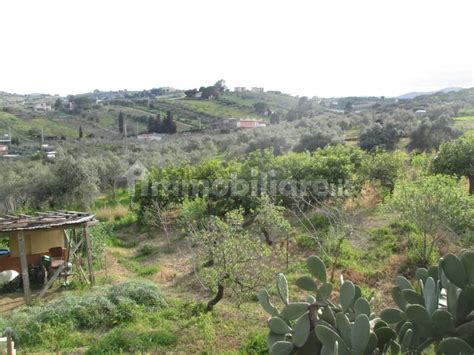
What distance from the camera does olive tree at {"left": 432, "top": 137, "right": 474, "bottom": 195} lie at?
16516 millimetres

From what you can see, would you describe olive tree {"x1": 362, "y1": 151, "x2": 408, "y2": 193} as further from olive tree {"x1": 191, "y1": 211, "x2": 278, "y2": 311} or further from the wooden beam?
the wooden beam

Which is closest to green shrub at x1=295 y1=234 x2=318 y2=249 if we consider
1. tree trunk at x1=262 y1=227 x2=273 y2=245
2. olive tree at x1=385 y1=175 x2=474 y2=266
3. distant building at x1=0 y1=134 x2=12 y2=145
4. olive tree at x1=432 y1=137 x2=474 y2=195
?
tree trunk at x1=262 y1=227 x2=273 y2=245

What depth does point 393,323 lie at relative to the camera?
188 inches

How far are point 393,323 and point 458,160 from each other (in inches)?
538

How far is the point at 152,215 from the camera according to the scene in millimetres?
20359

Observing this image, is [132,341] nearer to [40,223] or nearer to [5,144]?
[40,223]

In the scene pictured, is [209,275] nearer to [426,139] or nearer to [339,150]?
[339,150]

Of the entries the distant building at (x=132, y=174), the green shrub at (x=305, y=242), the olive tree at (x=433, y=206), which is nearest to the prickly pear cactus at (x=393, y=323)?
the olive tree at (x=433, y=206)

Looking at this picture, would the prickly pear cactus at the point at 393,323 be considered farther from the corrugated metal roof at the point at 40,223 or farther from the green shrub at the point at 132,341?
the corrugated metal roof at the point at 40,223

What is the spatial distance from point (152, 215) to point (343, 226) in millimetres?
10719

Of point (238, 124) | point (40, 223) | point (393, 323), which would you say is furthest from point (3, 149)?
point (393, 323)

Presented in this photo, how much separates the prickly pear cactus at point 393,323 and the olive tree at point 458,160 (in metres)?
13.2

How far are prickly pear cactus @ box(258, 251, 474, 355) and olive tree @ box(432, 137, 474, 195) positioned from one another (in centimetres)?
1322

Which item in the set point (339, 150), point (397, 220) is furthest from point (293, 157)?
point (397, 220)
